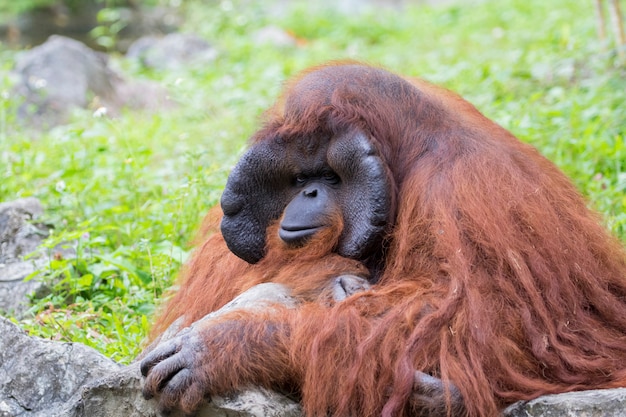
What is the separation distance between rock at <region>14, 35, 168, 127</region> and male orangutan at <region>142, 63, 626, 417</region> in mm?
4448

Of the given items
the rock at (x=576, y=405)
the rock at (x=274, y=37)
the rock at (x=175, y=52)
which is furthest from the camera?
the rock at (x=274, y=37)

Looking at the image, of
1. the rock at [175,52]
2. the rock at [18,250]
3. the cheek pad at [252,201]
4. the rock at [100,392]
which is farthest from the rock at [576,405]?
the rock at [175,52]

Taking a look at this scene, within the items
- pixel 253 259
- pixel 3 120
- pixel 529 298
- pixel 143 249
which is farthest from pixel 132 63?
pixel 529 298

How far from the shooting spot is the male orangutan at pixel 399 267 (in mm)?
2459

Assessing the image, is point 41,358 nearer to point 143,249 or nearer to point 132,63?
point 143,249

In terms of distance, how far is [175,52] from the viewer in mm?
10305

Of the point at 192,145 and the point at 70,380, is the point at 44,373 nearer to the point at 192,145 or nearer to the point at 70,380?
the point at 70,380

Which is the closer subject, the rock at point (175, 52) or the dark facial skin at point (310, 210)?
the dark facial skin at point (310, 210)

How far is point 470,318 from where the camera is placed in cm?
248

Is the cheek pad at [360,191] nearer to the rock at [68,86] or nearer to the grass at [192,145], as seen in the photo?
the grass at [192,145]

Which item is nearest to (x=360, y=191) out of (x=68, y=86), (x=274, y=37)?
(x=68, y=86)

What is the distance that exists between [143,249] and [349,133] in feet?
4.71

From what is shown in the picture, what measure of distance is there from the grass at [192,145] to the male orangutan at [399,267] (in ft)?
1.96

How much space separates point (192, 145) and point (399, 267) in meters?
3.20
